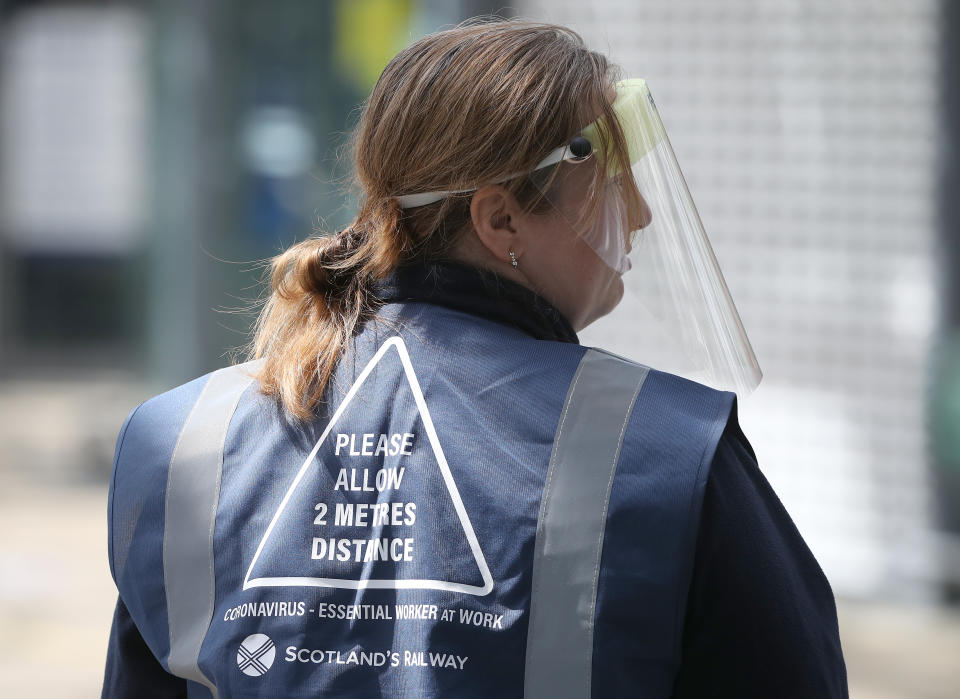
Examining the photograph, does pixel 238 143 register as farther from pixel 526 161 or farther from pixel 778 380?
pixel 526 161

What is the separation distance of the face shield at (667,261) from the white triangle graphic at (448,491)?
1.09 ft

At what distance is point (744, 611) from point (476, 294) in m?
0.47

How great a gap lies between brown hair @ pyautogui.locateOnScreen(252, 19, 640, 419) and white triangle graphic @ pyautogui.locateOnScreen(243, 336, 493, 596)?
50 millimetres

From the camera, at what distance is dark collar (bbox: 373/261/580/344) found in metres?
1.32

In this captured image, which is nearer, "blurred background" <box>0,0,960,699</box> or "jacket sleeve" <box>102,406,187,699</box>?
"jacket sleeve" <box>102,406,187,699</box>

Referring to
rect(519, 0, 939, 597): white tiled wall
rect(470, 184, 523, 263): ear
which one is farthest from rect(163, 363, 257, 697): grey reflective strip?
rect(519, 0, 939, 597): white tiled wall

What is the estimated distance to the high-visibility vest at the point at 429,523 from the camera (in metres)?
1.13

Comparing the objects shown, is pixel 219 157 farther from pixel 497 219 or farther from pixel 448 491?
pixel 448 491

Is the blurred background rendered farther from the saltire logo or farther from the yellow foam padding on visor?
the saltire logo

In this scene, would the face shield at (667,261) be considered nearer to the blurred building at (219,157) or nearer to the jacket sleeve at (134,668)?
the jacket sleeve at (134,668)

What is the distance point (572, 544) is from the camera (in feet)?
3.74

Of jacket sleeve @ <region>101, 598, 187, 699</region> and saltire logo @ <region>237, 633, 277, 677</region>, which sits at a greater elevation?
saltire logo @ <region>237, 633, 277, 677</region>

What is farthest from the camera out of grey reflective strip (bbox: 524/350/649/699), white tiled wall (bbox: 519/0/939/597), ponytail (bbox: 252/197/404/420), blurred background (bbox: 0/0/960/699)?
white tiled wall (bbox: 519/0/939/597)

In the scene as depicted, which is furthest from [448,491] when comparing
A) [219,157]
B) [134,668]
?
[219,157]
